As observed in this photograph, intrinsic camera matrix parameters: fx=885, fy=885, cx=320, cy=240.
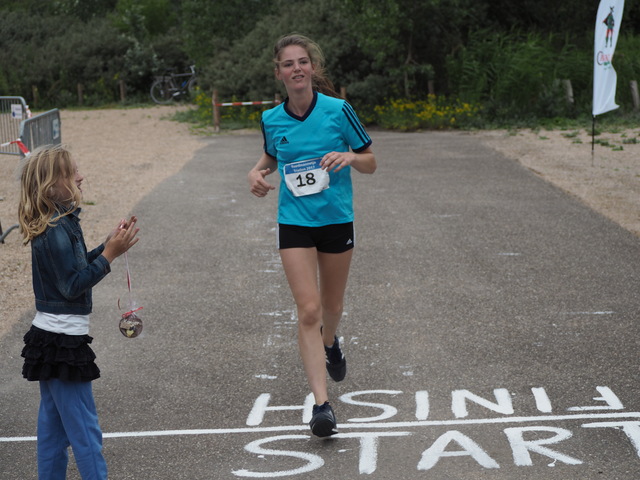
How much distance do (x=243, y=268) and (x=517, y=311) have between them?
2.69 metres

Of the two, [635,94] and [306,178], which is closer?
[306,178]

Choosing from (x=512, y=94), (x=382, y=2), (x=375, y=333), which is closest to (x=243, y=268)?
(x=375, y=333)

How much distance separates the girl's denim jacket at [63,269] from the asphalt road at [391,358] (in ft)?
3.22

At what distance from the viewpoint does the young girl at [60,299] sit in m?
3.46

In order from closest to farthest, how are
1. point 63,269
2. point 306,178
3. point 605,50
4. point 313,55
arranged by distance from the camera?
point 63,269 < point 306,178 < point 313,55 < point 605,50

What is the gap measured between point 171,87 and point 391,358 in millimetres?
30889

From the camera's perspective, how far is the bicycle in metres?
34.5

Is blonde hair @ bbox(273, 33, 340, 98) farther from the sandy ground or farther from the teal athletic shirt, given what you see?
the sandy ground

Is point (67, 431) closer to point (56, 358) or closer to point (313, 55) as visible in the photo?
point (56, 358)

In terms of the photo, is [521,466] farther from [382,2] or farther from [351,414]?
[382,2]

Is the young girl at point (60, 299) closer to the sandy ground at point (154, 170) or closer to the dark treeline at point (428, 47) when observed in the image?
the sandy ground at point (154, 170)

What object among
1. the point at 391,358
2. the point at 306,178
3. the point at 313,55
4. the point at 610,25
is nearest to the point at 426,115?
the point at 610,25

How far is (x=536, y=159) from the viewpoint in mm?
14992

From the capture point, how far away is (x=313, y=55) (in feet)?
15.2
